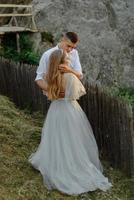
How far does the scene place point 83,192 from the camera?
255 inches

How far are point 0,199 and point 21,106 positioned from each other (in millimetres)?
4088

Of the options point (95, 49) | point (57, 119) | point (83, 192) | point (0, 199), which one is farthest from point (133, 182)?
point (95, 49)

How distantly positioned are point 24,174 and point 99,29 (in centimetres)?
881

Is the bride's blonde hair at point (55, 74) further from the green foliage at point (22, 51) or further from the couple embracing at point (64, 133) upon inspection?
the green foliage at point (22, 51)

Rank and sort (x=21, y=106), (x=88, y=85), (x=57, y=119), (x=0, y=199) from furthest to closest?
(x=21, y=106)
(x=88, y=85)
(x=57, y=119)
(x=0, y=199)

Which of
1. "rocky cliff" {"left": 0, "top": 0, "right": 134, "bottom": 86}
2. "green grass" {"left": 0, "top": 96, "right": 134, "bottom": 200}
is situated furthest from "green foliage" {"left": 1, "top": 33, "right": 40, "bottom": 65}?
"green grass" {"left": 0, "top": 96, "right": 134, "bottom": 200}

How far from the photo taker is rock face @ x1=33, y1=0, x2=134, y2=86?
14453mm

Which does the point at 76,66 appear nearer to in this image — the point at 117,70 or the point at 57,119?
the point at 57,119

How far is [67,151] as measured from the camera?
22.0ft

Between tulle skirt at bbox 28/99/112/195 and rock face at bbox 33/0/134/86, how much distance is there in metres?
7.49

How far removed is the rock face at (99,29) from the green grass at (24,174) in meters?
6.20

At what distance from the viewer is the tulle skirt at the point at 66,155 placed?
21.6ft

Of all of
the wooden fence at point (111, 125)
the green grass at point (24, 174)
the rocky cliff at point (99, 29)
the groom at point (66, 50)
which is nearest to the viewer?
the green grass at point (24, 174)

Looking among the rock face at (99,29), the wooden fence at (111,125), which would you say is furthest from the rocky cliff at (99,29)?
the wooden fence at (111,125)
